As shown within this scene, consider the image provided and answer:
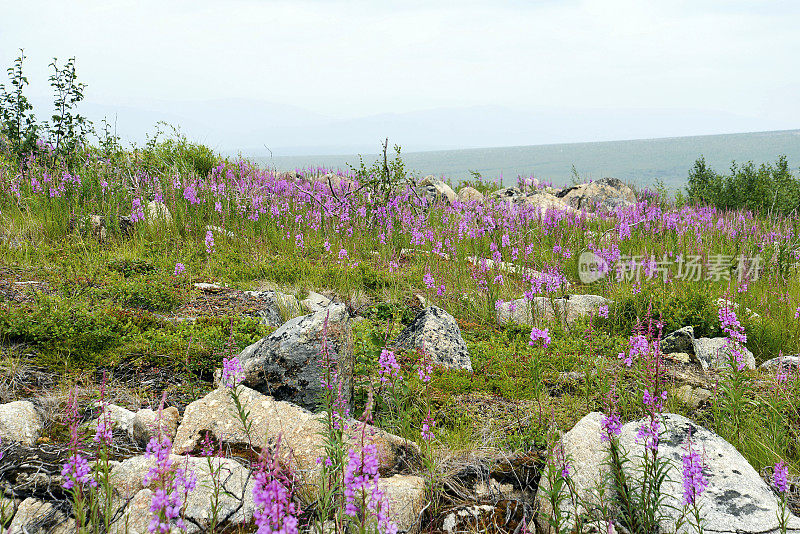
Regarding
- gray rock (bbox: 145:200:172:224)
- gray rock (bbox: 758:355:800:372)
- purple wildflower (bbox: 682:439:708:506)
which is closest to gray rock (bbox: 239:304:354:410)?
purple wildflower (bbox: 682:439:708:506)

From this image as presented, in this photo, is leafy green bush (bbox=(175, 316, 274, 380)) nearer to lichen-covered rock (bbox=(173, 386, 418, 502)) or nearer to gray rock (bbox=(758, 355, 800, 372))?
lichen-covered rock (bbox=(173, 386, 418, 502))

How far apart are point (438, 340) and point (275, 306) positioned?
2.07 meters

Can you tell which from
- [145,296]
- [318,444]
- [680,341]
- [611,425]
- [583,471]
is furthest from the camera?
[145,296]

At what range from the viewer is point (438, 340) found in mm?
4918

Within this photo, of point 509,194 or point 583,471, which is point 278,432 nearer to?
point 583,471

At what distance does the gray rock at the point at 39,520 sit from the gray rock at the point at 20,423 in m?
0.75

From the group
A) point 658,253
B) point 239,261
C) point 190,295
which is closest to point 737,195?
point 658,253

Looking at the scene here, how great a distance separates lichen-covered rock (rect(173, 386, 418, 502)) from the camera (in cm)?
300

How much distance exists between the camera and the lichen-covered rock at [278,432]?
2996 millimetres

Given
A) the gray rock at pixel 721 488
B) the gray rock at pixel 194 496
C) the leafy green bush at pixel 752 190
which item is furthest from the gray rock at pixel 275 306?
the leafy green bush at pixel 752 190

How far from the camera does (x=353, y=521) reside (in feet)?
6.40

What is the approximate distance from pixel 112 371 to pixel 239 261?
3438mm

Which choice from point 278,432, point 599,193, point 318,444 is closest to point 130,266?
point 278,432

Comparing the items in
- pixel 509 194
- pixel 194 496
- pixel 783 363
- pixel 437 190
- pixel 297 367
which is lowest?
pixel 783 363
